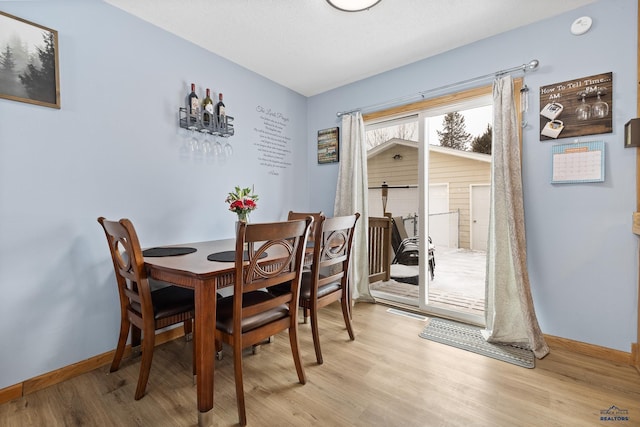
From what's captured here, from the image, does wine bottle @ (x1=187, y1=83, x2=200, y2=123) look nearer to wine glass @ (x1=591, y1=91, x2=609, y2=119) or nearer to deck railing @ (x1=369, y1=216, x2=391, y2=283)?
deck railing @ (x1=369, y1=216, x2=391, y2=283)

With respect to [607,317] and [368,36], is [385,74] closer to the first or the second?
[368,36]

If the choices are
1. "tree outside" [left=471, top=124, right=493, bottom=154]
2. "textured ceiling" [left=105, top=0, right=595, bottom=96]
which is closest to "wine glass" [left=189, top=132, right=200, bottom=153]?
"textured ceiling" [left=105, top=0, right=595, bottom=96]

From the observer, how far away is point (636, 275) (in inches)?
70.3

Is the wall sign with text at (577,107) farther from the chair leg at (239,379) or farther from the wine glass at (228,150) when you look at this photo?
the wine glass at (228,150)

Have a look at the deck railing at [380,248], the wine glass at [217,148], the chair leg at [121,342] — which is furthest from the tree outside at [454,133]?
the chair leg at [121,342]

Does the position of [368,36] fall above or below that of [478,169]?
above

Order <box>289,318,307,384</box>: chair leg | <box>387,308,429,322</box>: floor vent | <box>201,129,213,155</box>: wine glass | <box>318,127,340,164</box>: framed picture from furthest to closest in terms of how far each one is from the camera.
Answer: <box>318,127,340,164</box>: framed picture
<box>387,308,429,322</box>: floor vent
<box>201,129,213,155</box>: wine glass
<box>289,318,307,384</box>: chair leg

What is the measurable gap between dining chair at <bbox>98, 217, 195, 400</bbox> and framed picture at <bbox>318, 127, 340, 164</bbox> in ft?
7.21

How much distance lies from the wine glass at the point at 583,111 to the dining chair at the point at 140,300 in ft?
9.58

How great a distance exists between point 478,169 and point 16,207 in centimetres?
558

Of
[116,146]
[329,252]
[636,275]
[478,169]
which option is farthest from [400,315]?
[478,169]

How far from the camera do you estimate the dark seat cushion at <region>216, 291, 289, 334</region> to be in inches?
55.4

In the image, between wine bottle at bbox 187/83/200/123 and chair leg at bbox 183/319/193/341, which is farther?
wine bottle at bbox 187/83/200/123

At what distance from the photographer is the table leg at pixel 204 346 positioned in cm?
128
